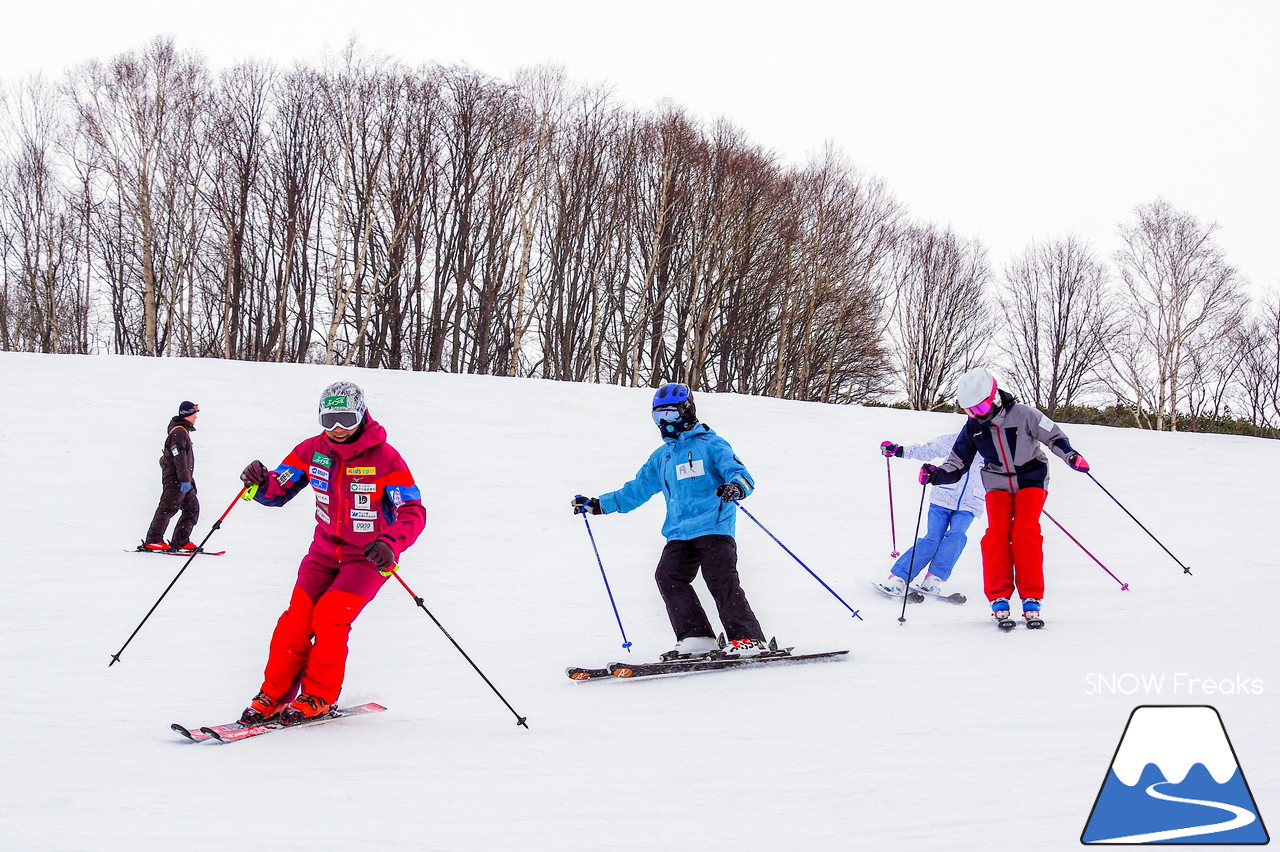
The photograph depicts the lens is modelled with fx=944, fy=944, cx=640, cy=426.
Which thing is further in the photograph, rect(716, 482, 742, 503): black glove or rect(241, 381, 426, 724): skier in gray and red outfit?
rect(716, 482, 742, 503): black glove

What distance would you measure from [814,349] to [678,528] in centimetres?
3330

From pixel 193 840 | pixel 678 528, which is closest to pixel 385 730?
pixel 193 840

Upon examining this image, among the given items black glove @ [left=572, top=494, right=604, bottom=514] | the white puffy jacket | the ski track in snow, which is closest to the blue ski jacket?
black glove @ [left=572, top=494, right=604, bottom=514]

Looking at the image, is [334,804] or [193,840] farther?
[334,804]

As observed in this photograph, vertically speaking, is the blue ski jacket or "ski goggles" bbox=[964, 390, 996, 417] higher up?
"ski goggles" bbox=[964, 390, 996, 417]

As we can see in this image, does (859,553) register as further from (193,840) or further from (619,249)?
(619,249)

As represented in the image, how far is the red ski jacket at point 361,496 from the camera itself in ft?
14.0

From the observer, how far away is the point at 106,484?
12.0 meters

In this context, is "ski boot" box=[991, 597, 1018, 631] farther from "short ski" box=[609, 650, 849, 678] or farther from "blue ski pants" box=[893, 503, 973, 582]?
"short ski" box=[609, 650, 849, 678]

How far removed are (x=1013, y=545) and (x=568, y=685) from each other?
10.4 feet

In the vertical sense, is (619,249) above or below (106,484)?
above

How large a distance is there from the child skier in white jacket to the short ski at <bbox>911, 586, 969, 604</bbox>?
2 cm

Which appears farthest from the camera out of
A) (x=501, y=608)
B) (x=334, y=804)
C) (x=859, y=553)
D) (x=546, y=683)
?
(x=859, y=553)

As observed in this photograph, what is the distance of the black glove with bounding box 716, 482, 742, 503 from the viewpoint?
518 cm
